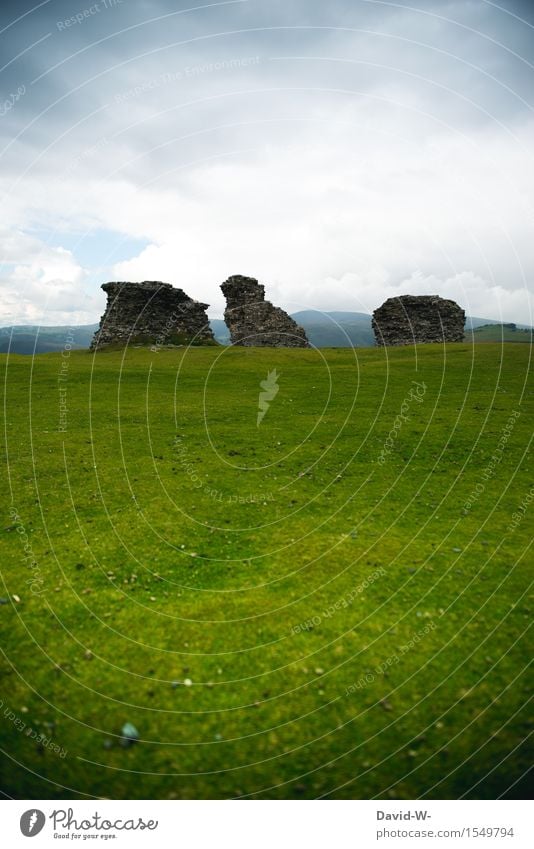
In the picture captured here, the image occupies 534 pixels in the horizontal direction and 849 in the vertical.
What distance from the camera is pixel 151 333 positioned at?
66938 millimetres

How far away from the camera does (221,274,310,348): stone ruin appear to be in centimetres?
6656

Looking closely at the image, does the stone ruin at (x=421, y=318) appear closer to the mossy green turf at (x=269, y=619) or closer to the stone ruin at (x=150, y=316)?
the stone ruin at (x=150, y=316)

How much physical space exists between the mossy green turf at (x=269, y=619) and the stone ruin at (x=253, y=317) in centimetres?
4900

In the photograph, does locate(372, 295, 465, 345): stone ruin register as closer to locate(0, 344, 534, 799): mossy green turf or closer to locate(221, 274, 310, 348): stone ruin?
locate(221, 274, 310, 348): stone ruin

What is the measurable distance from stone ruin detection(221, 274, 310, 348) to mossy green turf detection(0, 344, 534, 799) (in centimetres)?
4900

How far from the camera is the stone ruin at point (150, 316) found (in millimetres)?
65938

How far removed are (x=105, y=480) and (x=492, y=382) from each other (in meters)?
Result: 27.4

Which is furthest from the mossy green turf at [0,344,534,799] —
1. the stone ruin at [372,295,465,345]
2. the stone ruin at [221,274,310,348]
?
the stone ruin at [372,295,465,345]

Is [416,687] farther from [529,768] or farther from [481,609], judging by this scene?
[481,609]

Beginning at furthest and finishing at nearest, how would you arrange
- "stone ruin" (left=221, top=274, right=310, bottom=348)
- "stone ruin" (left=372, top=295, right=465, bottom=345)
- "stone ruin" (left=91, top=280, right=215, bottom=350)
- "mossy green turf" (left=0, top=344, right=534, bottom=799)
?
"stone ruin" (left=372, top=295, right=465, bottom=345)
"stone ruin" (left=221, top=274, right=310, bottom=348)
"stone ruin" (left=91, top=280, right=215, bottom=350)
"mossy green turf" (left=0, top=344, right=534, bottom=799)

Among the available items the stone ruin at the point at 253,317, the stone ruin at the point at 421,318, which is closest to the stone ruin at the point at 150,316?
the stone ruin at the point at 253,317

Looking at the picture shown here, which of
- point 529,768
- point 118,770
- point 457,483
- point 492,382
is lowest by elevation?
point 118,770

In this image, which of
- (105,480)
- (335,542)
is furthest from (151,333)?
(335,542)

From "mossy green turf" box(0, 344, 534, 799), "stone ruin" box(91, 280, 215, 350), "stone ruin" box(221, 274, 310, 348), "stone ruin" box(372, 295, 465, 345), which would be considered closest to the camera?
"mossy green turf" box(0, 344, 534, 799)
